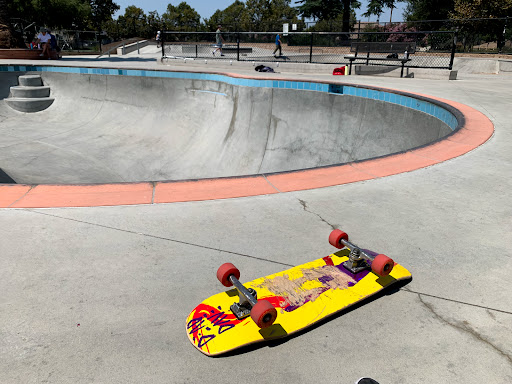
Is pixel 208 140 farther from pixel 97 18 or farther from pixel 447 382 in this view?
pixel 97 18

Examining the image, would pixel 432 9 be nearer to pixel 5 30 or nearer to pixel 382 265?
pixel 5 30

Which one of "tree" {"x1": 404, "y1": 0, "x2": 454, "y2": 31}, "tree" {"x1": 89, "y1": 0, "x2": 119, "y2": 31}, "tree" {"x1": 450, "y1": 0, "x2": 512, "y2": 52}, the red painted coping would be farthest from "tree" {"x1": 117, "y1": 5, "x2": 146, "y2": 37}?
the red painted coping

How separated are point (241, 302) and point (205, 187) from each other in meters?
1.88

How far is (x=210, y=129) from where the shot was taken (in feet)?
38.1

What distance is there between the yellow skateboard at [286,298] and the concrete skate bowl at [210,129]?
169 cm

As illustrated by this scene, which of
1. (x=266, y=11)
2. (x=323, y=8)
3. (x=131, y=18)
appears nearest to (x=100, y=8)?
(x=131, y=18)

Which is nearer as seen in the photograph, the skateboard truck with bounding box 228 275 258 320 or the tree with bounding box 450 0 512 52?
the skateboard truck with bounding box 228 275 258 320

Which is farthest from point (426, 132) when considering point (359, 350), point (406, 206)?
point (359, 350)

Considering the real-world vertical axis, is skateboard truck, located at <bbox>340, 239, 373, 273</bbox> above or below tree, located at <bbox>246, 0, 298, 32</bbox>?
below

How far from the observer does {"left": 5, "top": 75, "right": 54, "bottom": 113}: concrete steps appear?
14.1 meters

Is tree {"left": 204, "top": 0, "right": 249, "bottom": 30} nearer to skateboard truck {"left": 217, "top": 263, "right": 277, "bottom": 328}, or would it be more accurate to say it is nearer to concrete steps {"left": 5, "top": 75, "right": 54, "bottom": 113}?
concrete steps {"left": 5, "top": 75, "right": 54, "bottom": 113}

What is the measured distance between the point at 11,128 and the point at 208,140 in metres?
6.72

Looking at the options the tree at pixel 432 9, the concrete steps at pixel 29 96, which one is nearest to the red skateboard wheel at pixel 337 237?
the concrete steps at pixel 29 96

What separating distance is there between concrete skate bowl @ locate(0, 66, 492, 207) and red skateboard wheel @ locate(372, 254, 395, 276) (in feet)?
6.12
